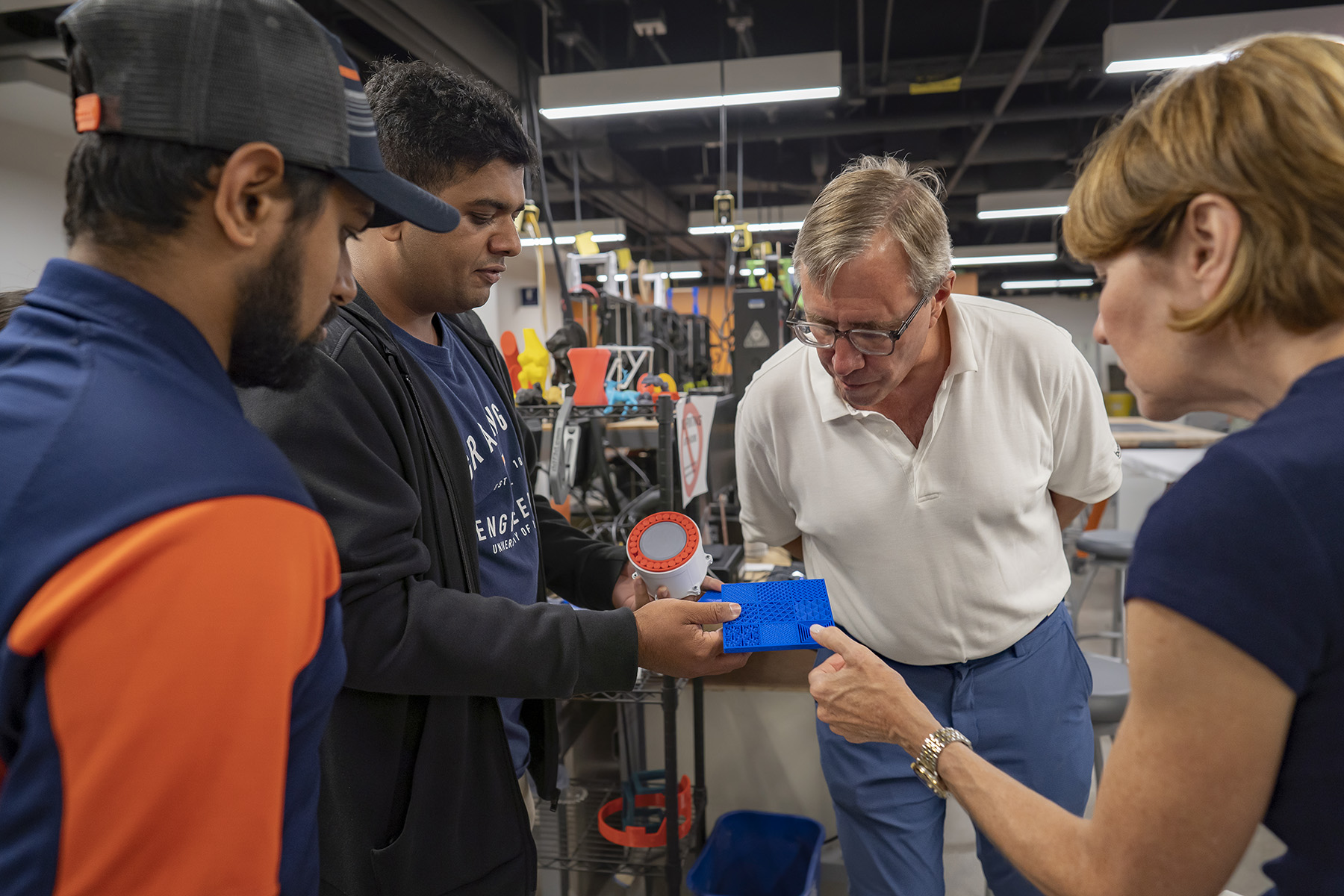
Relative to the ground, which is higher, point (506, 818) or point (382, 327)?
point (382, 327)

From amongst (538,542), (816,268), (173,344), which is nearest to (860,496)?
(816,268)

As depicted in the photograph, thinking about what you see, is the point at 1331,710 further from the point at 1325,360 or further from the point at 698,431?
the point at 698,431

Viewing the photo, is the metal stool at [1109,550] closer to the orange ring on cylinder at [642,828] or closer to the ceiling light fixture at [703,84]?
the orange ring on cylinder at [642,828]

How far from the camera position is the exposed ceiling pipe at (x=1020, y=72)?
5.94 meters

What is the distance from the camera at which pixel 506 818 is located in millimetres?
1191

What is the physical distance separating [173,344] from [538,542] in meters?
0.91

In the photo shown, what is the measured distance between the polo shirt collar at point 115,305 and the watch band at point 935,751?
103 cm

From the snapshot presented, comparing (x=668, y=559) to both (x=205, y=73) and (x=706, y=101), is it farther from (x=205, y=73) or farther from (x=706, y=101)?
(x=706, y=101)

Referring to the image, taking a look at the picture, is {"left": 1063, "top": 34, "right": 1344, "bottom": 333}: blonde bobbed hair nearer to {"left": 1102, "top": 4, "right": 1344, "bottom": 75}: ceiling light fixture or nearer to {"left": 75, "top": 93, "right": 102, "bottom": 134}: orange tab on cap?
{"left": 75, "top": 93, "right": 102, "bottom": 134}: orange tab on cap

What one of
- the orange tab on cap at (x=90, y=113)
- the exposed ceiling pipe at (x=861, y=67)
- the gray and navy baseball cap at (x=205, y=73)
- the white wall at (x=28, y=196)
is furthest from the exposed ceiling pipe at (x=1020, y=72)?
the white wall at (x=28, y=196)

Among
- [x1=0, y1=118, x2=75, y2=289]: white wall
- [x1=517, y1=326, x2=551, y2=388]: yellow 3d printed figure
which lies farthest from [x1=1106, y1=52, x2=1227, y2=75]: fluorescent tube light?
[x1=0, y1=118, x2=75, y2=289]: white wall

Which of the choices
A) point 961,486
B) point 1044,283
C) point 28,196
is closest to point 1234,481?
point 961,486

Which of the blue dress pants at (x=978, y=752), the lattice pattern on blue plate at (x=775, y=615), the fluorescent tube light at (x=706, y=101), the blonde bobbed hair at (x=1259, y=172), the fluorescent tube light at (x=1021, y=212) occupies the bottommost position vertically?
the blue dress pants at (x=978, y=752)

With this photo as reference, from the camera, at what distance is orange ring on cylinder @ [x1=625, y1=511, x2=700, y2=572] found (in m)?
1.40
